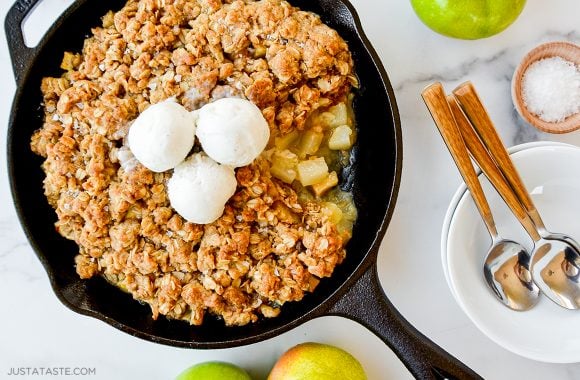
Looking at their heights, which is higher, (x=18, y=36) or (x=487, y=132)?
(x=18, y=36)

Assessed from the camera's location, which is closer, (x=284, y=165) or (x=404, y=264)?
(x=284, y=165)

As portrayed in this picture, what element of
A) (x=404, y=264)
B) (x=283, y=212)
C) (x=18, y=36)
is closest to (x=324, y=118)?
(x=283, y=212)

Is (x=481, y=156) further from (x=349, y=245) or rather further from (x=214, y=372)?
(x=214, y=372)

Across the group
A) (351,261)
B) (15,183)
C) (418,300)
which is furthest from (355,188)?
(15,183)

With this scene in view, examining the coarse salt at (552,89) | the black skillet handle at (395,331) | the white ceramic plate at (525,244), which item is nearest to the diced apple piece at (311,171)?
the black skillet handle at (395,331)

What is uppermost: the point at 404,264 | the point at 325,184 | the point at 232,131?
the point at 232,131

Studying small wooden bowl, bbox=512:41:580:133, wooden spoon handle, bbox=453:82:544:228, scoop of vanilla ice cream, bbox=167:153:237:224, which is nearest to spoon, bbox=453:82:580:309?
wooden spoon handle, bbox=453:82:544:228
